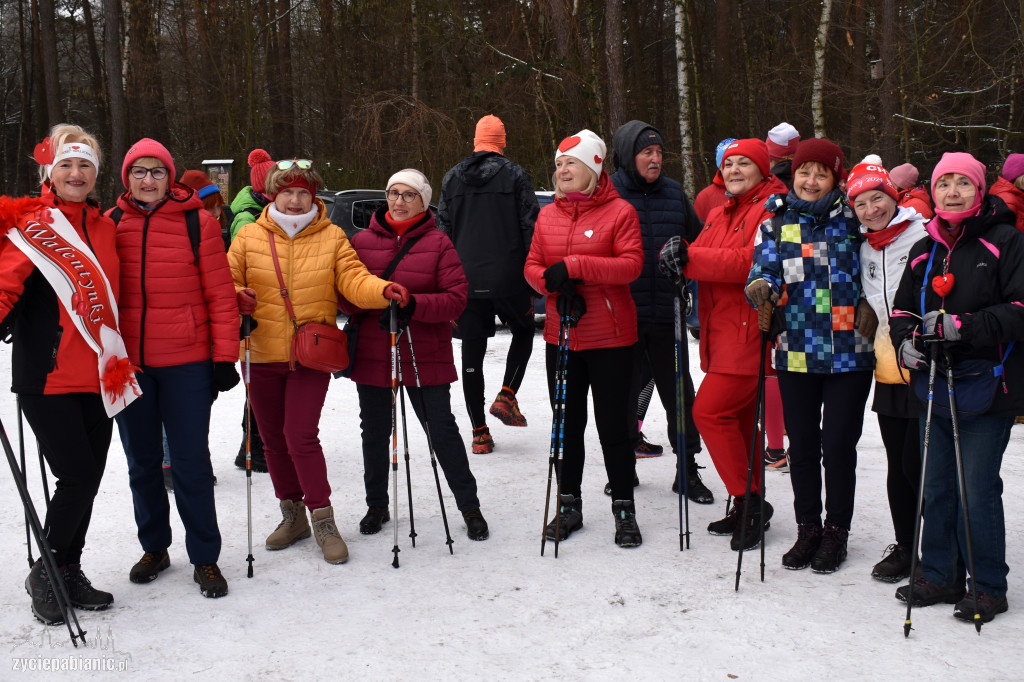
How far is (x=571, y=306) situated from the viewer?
4.42m

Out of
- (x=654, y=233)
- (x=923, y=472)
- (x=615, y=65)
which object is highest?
(x=615, y=65)

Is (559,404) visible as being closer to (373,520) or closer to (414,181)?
(373,520)

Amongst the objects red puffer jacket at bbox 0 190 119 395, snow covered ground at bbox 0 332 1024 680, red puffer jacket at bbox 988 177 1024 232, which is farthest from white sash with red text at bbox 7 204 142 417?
red puffer jacket at bbox 988 177 1024 232

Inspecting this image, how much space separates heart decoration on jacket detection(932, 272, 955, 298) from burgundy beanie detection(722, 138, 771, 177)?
1221 millimetres

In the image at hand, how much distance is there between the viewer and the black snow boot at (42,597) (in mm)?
3678

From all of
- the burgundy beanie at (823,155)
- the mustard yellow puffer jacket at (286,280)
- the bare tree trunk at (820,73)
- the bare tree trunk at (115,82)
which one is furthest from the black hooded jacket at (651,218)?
the bare tree trunk at (115,82)

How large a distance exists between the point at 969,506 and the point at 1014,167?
147 inches

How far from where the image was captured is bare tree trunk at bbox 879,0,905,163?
47.2 feet

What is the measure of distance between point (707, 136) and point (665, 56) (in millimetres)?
7934

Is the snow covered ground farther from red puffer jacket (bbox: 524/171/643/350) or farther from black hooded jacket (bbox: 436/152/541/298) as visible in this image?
black hooded jacket (bbox: 436/152/541/298)

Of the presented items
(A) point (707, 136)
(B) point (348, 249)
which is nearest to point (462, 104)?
(A) point (707, 136)

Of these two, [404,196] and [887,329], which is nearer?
[887,329]

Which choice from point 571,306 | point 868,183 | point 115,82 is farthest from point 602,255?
point 115,82

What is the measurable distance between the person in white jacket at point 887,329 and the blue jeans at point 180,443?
117 inches
